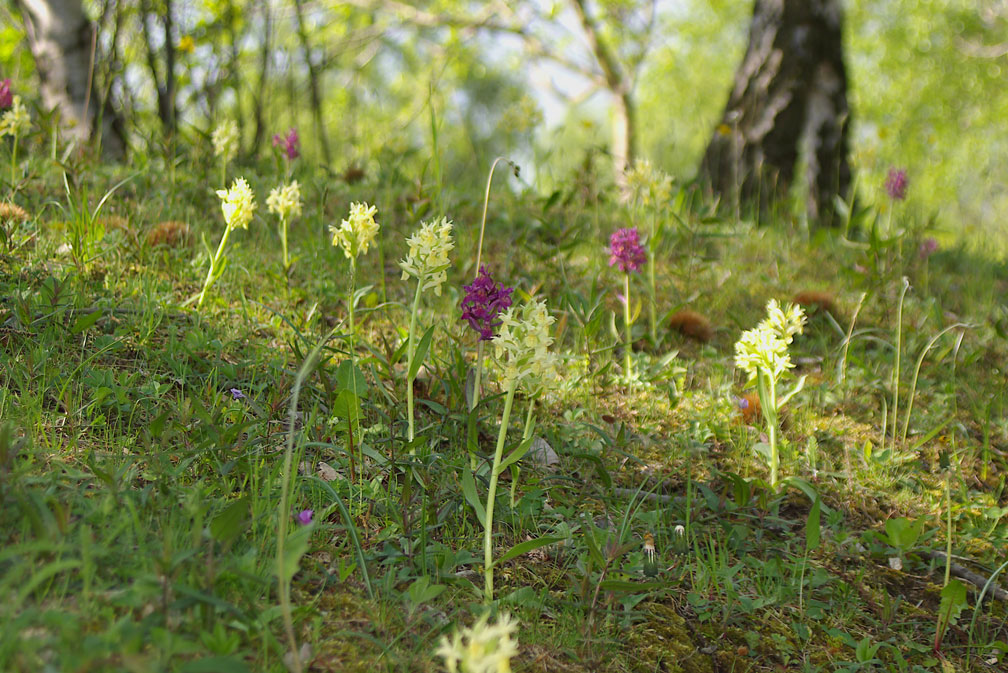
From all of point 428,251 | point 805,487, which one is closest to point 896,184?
point 805,487

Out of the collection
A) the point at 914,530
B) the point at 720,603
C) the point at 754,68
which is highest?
the point at 754,68

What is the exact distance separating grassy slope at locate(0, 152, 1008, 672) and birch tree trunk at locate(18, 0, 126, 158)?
1136mm

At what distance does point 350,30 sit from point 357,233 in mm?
10162

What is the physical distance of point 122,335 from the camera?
2.10 m

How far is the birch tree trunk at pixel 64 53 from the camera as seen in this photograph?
3869mm

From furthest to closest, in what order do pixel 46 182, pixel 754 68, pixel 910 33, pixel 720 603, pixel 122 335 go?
1. pixel 910 33
2. pixel 754 68
3. pixel 46 182
4. pixel 122 335
5. pixel 720 603

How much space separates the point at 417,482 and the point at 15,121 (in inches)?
92.5

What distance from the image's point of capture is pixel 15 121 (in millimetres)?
2818

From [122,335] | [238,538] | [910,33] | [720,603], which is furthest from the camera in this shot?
[910,33]

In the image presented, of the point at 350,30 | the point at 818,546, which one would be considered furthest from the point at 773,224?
the point at 350,30

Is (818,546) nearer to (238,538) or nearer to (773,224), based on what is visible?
(238,538)

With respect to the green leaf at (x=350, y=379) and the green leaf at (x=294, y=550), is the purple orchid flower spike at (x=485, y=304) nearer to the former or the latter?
the green leaf at (x=350, y=379)

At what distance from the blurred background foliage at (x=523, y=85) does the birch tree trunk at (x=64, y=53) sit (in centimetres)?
12

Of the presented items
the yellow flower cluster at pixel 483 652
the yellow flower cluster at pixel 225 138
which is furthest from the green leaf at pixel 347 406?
the yellow flower cluster at pixel 225 138
